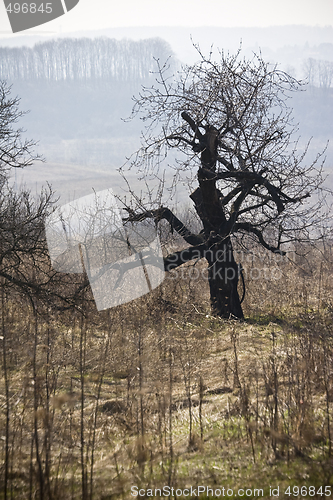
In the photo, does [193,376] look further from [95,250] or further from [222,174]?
[95,250]

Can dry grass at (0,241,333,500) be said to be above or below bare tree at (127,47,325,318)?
below

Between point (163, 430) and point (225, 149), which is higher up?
point (225, 149)

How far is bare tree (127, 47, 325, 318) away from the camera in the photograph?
26.9ft

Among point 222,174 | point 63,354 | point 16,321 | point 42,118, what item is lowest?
point 63,354

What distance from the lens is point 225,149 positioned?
9.12m

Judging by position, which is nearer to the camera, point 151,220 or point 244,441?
point 244,441

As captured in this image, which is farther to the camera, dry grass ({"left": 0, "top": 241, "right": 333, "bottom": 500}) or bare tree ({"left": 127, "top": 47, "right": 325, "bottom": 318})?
bare tree ({"left": 127, "top": 47, "right": 325, "bottom": 318})

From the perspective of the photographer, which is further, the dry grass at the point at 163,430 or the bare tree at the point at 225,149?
the bare tree at the point at 225,149

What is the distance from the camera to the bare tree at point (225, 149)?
26.9 ft

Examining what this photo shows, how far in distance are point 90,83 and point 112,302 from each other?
354 feet

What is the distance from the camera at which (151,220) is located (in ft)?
31.6

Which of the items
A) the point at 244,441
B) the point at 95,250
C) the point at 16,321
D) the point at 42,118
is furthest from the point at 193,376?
the point at 42,118

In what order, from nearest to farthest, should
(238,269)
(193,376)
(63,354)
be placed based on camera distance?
(193,376)
(63,354)
(238,269)

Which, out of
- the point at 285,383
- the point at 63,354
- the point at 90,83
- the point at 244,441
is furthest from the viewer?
the point at 90,83
